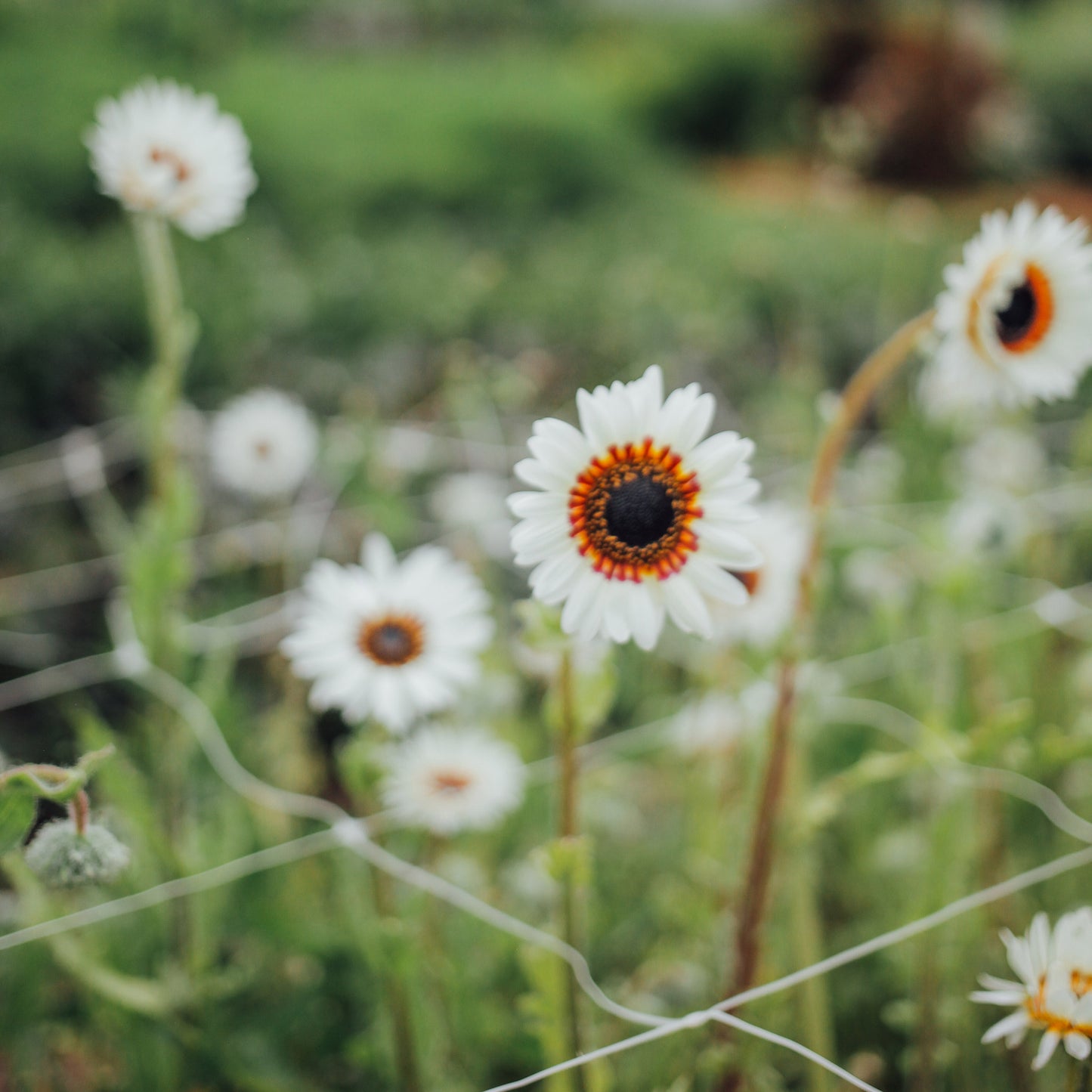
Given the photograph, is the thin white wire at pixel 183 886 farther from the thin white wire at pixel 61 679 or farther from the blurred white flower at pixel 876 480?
the blurred white flower at pixel 876 480

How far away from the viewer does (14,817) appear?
427 mm

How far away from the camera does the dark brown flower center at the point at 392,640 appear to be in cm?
61

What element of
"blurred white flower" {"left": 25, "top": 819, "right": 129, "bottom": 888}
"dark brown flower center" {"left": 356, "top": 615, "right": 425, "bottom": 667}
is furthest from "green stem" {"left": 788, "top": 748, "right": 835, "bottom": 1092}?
"blurred white flower" {"left": 25, "top": 819, "right": 129, "bottom": 888}

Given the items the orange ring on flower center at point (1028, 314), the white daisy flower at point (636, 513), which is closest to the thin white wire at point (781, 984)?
the white daisy flower at point (636, 513)

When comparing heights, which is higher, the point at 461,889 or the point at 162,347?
the point at 162,347

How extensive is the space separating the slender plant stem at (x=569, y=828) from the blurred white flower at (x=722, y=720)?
0.25 m

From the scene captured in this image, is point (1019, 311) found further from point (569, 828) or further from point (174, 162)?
point (174, 162)

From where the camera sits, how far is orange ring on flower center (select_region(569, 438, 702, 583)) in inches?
16.9

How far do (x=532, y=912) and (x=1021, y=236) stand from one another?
0.65 metres

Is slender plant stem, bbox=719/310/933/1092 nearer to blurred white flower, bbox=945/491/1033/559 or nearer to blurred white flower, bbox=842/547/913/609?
blurred white flower, bbox=945/491/1033/559

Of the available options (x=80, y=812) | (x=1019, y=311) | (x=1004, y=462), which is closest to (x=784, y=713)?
(x=1019, y=311)

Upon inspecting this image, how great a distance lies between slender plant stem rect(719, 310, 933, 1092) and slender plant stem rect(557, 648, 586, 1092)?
0.38ft

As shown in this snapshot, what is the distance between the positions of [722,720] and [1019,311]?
1.58 ft

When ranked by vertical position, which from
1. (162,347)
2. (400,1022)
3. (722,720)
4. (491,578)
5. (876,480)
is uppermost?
(876,480)
